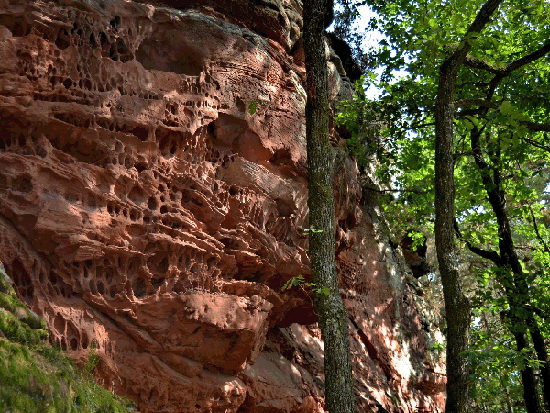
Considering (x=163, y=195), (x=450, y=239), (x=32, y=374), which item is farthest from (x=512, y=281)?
(x=32, y=374)

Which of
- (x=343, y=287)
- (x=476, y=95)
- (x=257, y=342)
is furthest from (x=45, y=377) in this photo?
(x=476, y=95)

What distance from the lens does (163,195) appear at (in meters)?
8.33

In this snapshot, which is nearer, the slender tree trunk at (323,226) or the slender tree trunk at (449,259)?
the slender tree trunk at (323,226)

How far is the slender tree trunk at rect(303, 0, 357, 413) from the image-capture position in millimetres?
7078

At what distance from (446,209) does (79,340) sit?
214 inches

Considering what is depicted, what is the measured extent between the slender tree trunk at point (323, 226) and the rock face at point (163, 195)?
5.67 feet

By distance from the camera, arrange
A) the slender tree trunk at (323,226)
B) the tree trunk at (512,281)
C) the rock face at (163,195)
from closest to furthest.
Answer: the slender tree trunk at (323,226) < the rock face at (163,195) < the tree trunk at (512,281)

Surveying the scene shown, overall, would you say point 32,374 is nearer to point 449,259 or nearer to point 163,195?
point 163,195

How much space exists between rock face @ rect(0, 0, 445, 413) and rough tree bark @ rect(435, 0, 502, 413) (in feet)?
Answer: 8.24

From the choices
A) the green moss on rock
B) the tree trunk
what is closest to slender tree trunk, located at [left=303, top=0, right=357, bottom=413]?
the green moss on rock

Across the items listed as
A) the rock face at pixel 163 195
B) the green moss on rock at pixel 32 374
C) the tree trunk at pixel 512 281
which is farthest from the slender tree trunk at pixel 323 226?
the tree trunk at pixel 512 281

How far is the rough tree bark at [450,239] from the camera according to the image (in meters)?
8.02

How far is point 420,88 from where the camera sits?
12.6 metres

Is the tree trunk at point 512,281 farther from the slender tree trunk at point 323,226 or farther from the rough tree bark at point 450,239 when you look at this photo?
the slender tree trunk at point 323,226
